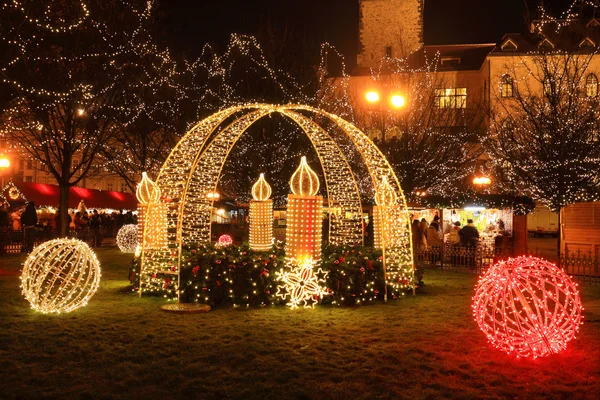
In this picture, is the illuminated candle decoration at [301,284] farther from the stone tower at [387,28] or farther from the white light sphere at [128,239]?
the stone tower at [387,28]

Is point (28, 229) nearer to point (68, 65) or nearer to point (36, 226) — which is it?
point (36, 226)

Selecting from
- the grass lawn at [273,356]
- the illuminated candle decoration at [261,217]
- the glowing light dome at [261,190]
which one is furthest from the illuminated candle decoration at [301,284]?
the glowing light dome at [261,190]

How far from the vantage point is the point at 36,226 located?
2328 centimetres

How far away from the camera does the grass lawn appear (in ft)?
19.0

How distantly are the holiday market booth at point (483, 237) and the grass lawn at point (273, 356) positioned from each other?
632 cm

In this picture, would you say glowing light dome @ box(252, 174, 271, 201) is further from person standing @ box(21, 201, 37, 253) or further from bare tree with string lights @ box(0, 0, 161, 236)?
person standing @ box(21, 201, 37, 253)

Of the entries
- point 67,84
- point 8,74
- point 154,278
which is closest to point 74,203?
point 67,84

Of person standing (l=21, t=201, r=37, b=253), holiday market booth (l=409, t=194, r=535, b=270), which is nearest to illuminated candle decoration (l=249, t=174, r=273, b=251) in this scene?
holiday market booth (l=409, t=194, r=535, b=270)

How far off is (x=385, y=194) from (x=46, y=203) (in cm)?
2240

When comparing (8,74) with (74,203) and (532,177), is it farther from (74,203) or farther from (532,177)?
(74,203)

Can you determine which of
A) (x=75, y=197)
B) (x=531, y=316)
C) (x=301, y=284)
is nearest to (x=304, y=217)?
(x=301, y=284)

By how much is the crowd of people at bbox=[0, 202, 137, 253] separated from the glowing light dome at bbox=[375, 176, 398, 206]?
14506 millimetres

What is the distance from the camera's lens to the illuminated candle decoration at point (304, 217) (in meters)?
10.8

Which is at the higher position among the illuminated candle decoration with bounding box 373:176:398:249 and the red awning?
the red awning
